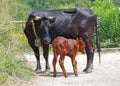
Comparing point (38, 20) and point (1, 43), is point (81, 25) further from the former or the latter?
point (1, 43)

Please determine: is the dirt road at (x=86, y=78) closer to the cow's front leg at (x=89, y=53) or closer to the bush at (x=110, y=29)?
the cow's front leg at (x=89, y=53)

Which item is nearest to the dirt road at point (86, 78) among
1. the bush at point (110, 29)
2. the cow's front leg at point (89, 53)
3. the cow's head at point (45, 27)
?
the cow's front leg at point (89, 53)

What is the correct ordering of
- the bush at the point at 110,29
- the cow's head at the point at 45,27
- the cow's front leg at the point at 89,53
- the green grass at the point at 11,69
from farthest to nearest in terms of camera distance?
the bush at the point at 110,29, the cow's front leg at the point at 89,53, the cow's head at the point at 45,27, the green grass at the point at 11,69

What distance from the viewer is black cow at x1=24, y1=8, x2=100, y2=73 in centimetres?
975

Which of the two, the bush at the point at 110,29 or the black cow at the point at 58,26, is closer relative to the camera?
the black cow at the point at 58,26

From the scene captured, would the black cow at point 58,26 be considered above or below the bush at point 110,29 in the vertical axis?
above

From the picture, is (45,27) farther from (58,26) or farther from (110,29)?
(110,29)

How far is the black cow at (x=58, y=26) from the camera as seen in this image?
32.0 ft

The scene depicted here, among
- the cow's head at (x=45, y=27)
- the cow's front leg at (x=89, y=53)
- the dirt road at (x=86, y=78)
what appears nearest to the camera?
the dirt road at (x=86, y=78)

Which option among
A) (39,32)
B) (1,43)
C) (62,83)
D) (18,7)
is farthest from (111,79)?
(18,7)

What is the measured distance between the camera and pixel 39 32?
386 inches

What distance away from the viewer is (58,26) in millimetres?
9992

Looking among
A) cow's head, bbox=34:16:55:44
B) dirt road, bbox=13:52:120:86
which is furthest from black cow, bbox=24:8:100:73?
dirt road, bbox=13:52:120:86

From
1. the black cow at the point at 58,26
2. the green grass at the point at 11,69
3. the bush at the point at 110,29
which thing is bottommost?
the bush at the point at 110,29
